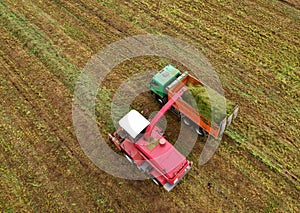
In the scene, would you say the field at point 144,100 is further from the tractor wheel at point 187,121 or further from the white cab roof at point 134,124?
the white cab roof at point 134,124

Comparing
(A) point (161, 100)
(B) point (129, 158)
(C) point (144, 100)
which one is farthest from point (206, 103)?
(B) point (129, 158)

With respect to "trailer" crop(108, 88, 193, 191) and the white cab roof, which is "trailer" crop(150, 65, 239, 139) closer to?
"trailer" crop(108, 88, 193, 191)

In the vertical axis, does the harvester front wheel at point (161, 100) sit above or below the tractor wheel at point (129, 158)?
above

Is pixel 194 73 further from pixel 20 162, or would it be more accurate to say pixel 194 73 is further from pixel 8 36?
pixel 8 36

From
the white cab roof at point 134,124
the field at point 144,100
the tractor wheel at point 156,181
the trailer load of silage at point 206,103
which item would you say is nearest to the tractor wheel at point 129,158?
the field at point 144,100

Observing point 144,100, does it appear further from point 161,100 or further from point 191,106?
point 191,106

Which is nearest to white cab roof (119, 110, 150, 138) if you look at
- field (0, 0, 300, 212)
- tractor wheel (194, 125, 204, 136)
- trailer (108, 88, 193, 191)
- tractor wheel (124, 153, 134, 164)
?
trailer (108, 88, 193, 191)

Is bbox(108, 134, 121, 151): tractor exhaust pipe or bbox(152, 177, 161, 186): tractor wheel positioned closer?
bbox(152, 177, 161, 186): tractor wheel

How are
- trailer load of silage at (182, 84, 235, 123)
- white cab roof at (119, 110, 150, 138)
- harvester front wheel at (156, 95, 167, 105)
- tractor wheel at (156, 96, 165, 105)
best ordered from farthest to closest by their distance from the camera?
tractor wheel at (156, 96, 165, 105) < harvester front wheel at (156, 95, 167, 105) < trailer load of silage at (182, 84, 235, 123) < white cab roof at (119, 110, 150, 138)
